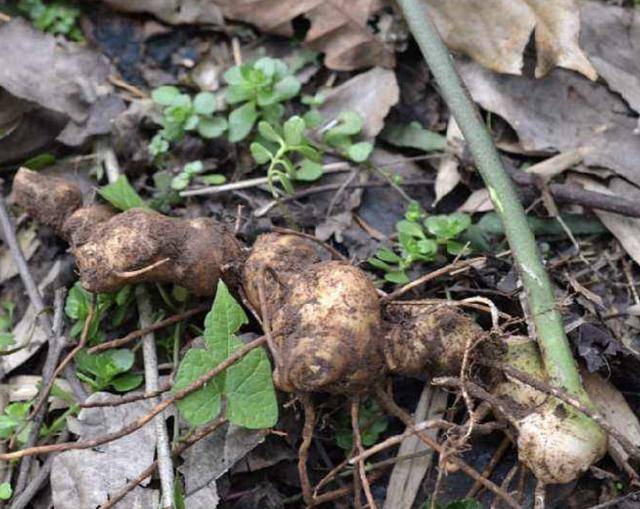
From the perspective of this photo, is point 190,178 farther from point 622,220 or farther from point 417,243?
point 622,220

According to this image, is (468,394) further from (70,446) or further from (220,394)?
(70,446)

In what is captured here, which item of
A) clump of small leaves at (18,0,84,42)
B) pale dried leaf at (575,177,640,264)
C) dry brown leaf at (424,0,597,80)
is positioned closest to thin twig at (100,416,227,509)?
pale dried leaf at (575,177,640,264)

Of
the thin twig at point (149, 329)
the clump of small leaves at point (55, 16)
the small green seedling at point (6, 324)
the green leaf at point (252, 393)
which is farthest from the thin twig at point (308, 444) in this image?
the clump of small leaves at point (55, 16)

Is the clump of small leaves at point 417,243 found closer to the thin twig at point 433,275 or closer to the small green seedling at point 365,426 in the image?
the thin twig at point 433,275

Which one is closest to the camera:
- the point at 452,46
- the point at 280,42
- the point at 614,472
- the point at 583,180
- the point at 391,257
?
the point at 614,472

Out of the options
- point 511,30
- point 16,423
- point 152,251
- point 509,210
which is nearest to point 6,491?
point 16,423

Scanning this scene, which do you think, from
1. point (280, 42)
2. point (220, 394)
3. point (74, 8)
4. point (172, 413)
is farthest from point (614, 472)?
point (74, 8)

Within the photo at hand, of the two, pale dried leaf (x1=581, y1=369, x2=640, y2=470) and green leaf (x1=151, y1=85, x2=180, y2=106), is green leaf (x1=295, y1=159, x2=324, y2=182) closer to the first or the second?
green leaf (x1=151, y1=85, x2=180, y2=106)
